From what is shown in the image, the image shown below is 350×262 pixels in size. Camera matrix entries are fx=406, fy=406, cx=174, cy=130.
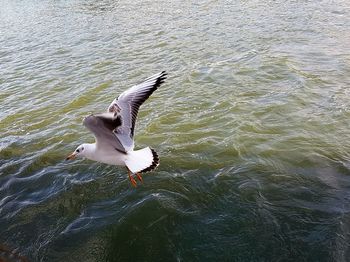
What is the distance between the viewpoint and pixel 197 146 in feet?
24.9

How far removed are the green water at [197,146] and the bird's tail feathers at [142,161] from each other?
2.62 feet

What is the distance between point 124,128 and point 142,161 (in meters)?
0.51

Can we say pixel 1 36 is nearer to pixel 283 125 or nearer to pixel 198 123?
pixel 198 123

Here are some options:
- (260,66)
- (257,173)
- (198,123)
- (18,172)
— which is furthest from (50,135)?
(260,66)

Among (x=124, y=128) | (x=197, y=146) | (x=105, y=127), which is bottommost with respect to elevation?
(x=197, y=146)

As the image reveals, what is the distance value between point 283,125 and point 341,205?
2740mm

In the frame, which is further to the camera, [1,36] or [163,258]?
[1,36]

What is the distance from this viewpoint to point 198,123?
8.50m

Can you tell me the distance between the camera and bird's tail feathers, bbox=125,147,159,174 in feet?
17.3

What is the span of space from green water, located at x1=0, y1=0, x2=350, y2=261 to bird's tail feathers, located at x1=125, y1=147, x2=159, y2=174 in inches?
31.4

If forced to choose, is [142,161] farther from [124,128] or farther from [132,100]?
[132,100]

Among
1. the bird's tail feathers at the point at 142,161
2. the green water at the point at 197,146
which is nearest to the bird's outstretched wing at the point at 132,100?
the bird's tail feathers at the point at 142,161

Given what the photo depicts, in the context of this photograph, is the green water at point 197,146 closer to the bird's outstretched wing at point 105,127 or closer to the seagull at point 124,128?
the seagull at point 124,128

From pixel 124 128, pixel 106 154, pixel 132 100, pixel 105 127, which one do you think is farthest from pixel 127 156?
pixel 132 100
